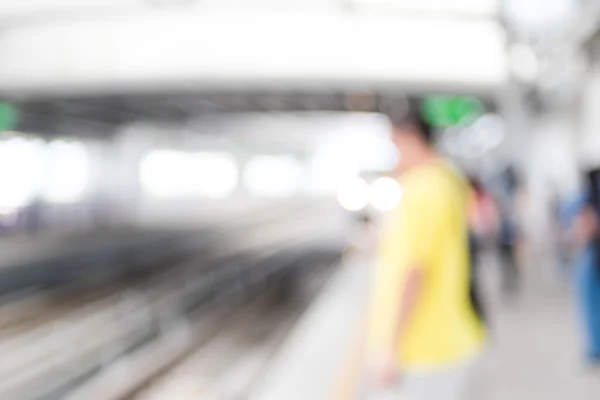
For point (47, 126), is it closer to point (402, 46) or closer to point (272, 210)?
point (402, 46)

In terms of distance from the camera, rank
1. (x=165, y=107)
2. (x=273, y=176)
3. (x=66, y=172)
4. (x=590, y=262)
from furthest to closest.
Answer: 1. (x=273, y=176)
2. (x=66, y=172)
3. (x=165, y=107)
4. (x=590, y=262)

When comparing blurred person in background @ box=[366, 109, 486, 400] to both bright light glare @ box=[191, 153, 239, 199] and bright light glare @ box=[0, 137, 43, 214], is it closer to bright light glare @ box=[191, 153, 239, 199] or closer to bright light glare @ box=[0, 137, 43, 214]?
bright light glare @ box=[0, 137, 43, 214]

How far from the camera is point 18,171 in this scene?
45.6ft

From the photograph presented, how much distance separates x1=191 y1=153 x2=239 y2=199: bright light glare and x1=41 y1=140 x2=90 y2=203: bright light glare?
4.62m

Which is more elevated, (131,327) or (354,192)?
(354,192)

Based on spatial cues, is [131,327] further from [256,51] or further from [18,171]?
[18,171]

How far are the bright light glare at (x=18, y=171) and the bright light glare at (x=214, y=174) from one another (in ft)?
26.6

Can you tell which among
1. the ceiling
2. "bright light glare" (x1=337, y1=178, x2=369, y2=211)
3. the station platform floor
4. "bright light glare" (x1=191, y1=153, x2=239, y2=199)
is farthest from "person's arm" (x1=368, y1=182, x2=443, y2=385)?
"bright light glare" (x1=191, y1=153, x2=239, y2=199)

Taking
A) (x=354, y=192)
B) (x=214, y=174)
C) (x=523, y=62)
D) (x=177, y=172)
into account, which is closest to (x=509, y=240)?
(x=523, y=62)

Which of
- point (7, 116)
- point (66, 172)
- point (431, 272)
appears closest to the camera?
point (431, 272)

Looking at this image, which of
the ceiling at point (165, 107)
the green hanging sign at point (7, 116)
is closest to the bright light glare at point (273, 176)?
the ceiling at point (165, 107)

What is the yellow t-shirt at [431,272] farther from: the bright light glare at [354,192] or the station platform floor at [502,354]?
the bright light glare at [354,192]

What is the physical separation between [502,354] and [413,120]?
15.4 feet

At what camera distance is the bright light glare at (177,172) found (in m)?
22.0
